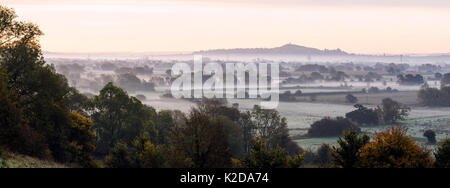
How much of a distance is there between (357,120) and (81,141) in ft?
177

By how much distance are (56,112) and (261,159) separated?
42.7ft

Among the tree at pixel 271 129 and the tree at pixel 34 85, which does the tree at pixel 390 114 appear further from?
the tree at pixel 34 85

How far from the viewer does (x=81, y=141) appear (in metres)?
33.8

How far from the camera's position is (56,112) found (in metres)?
31.8

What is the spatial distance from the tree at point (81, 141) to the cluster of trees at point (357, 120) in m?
37.6

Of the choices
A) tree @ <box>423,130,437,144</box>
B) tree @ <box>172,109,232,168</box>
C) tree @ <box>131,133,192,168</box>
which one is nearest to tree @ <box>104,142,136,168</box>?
tree @ <box>131,133,192,168</box>

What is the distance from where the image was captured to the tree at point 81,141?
106ft

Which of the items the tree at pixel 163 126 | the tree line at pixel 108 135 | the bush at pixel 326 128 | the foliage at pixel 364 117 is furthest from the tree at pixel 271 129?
the foliage at pixel 364 117

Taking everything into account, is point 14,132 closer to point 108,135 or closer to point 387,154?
point 108,135
